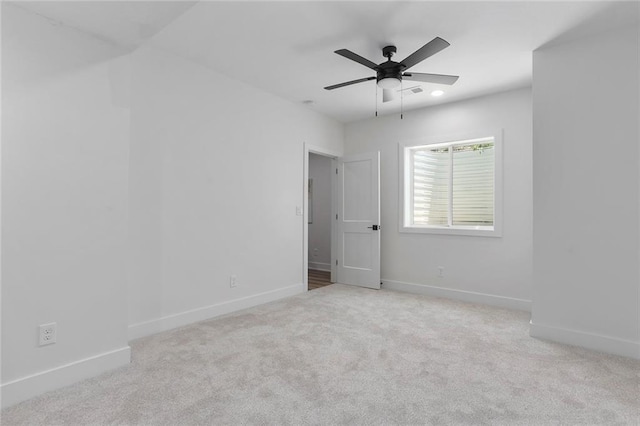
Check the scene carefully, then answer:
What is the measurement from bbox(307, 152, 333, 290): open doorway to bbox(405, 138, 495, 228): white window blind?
7.45ft

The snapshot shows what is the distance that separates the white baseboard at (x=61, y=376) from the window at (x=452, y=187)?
12.3ft

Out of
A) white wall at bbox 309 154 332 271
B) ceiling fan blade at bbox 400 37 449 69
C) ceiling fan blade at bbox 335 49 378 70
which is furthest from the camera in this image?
white wall at bbox 309 154 332 271

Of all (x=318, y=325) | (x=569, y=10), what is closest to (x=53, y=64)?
(x=318, y=325)

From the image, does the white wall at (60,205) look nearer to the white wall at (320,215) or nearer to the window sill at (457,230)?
the window sill at (457,230)

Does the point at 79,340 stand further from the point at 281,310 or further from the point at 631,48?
the point at 631,48

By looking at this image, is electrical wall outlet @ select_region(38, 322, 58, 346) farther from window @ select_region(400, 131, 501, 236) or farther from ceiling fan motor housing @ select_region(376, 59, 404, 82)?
window @ select_region(400, 131, 501, 236)

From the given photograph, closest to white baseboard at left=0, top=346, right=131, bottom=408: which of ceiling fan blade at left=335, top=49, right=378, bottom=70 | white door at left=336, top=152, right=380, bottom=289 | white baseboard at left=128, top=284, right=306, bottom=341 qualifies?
white baseboard at left=128, top=284, right=306, bottom=341

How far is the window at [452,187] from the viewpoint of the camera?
4.37 m

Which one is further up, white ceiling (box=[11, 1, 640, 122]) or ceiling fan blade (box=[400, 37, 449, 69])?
white ceiling (box=[11, 1, 640, 122])

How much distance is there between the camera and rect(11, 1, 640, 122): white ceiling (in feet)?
7.09

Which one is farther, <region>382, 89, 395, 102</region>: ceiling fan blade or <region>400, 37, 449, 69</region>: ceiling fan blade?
<region>382, 89, 395, 102</region>: ceiling fan blade

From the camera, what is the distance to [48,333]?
6.89 feet

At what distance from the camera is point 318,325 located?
3.32 m

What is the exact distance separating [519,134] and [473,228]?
1.26m
